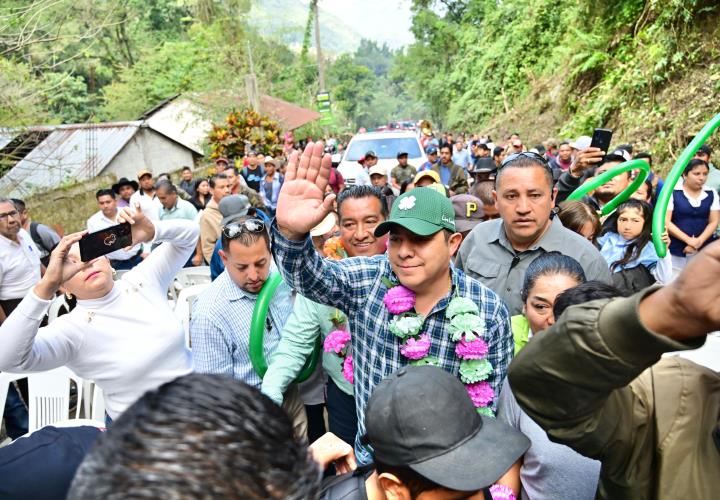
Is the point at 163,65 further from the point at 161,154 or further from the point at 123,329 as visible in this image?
the point at 123,329

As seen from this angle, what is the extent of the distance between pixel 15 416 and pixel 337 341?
2.95 meters

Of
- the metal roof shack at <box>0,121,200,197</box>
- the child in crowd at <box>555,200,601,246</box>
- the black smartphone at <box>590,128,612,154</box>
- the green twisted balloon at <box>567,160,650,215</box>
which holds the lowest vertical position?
the metal roof shack at <box>0,121,200,197</box>

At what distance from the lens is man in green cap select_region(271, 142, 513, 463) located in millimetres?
2109

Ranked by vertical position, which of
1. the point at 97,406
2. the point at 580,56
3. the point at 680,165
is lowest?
the point at 97,406

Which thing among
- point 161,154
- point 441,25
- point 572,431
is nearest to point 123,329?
point 572,431

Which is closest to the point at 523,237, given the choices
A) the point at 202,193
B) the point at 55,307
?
the point at 55,307

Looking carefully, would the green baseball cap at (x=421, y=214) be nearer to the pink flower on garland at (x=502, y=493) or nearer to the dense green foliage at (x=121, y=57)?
the pink flower on garland at (x=502, y=493)

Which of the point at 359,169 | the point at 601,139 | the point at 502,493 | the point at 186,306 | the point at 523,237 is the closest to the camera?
the point at 502,493

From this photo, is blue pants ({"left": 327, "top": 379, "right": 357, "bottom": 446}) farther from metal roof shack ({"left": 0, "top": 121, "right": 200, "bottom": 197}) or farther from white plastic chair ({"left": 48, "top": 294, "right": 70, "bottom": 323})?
metal roof shack ({"left": 0, "top": 121, "right": 200, "bottom": 197})

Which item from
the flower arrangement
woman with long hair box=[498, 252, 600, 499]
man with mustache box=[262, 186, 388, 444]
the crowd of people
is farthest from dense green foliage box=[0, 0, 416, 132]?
A: woman with long hair box=[498, 252, 600, 499]

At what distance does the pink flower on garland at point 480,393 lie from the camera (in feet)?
7.18

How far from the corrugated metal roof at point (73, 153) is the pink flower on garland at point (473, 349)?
8230 millimetres

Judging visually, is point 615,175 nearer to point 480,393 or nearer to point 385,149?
point 480,393

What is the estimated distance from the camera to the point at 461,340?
2.20 meters
